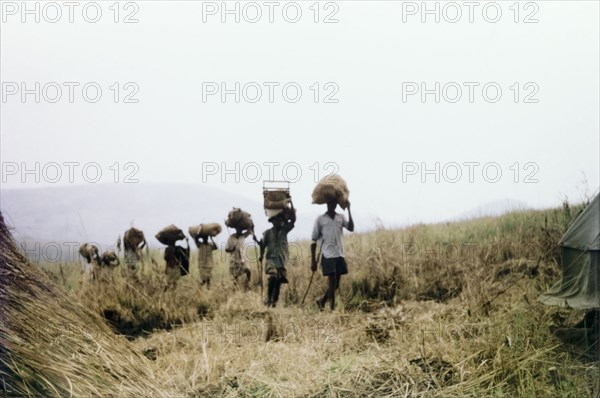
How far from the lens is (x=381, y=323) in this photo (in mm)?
5301

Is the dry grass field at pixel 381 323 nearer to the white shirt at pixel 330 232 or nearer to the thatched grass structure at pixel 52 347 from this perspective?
the thatched grass structure at pixel 52 347

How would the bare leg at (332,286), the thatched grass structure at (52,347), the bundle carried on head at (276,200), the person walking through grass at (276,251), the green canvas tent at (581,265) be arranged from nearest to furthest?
the thatched grass structure at (52,347), the green canvas tent at (581,265), the bundle carried on head at (276,200), the person walking through grass at (276,251), the bare leg at (332,286)

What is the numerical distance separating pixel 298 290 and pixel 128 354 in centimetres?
150

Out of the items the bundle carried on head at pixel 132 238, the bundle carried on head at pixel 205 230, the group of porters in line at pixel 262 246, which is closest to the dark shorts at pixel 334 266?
the group of porters in line at pixel 262 246

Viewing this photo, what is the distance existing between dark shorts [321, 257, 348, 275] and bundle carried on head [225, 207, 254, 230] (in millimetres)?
614

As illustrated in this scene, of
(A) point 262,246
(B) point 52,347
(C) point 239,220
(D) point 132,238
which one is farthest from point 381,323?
(B) point 52,347

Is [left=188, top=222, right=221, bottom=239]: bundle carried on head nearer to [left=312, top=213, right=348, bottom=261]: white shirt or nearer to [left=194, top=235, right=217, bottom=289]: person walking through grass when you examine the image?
[left=194, top=235, right=217, bottom=289]: person walking through grass

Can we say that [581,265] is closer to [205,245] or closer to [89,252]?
[205,245]

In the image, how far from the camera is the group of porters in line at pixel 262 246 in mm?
5516

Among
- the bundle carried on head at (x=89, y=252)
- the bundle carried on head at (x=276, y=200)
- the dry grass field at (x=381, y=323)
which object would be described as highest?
the bundle carried on head at (x=276, y=200)

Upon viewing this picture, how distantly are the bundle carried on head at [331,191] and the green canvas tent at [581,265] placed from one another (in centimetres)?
149

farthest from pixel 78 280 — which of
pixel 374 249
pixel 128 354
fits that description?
pixel 374 249

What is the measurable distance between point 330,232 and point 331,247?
0.13 meters

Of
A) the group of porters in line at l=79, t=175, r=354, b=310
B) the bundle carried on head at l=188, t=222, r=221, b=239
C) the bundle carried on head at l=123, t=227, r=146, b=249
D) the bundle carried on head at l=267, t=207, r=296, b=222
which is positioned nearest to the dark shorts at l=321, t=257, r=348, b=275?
the group of porters in line at l=79, t=175, r=354, b=310
